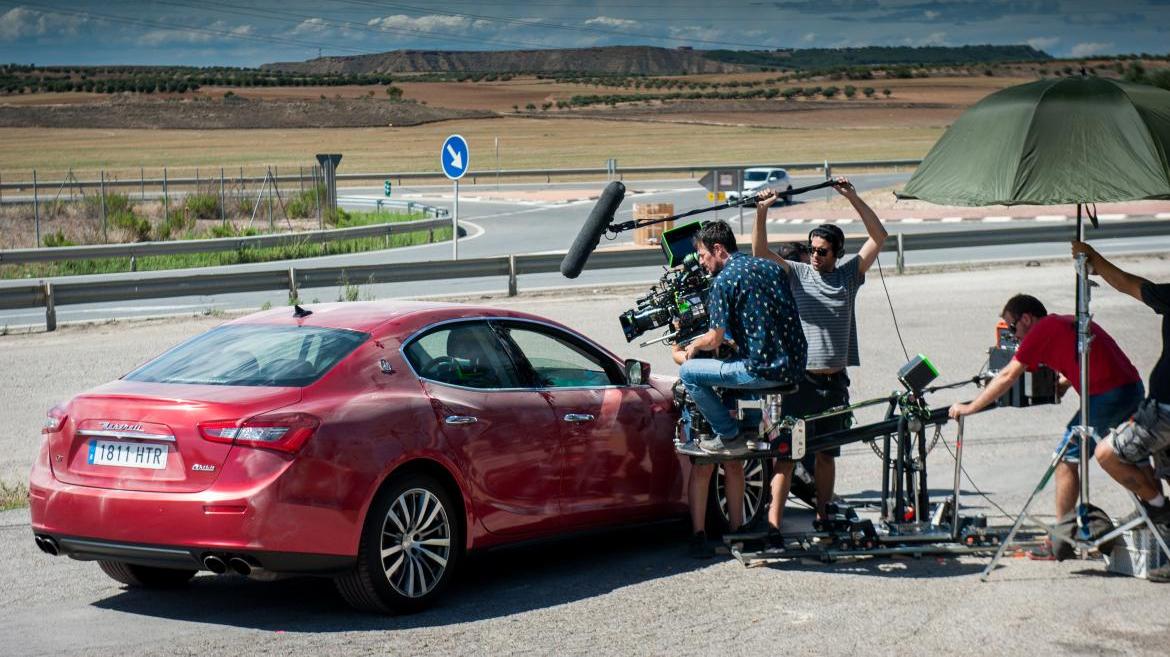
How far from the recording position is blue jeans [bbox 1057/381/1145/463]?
24.7 ft

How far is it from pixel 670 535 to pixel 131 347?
1109 centimetres

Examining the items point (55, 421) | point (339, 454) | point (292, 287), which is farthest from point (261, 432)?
point (292, 287)

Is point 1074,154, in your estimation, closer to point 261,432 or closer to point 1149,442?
point 1149,442

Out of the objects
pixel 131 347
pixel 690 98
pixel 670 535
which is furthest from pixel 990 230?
pixel 690 98

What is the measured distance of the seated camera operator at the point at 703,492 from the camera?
26.5ft

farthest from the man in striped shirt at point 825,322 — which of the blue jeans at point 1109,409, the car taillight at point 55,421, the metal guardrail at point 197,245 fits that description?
the metal guardrail at point 197,245

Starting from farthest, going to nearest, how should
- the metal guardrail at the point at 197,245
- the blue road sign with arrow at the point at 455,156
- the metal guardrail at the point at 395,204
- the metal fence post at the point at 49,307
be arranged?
1. the metal guardrail at the point at 395,204
2. the metal guardrail at the point at 197,245
3. the blue road sign with arrow at the point at 455,156
4. the metal fence post at the point at 49,307

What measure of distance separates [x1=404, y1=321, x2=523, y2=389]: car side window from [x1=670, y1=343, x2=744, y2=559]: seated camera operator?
1076 mm

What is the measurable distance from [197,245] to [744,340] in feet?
90.8

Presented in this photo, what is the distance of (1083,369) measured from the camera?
7.28 metres

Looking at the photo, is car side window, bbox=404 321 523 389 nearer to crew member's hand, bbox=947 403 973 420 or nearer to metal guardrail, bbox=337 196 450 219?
crew member's hand, bbox=947 403 973 420

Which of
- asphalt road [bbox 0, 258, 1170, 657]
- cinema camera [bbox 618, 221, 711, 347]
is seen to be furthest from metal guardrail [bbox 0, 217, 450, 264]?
cinema camera [bbox 618, 221, 711, 347]

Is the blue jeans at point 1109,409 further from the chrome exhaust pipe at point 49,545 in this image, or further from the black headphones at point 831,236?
the chrome exhaust pipe at point 49,545

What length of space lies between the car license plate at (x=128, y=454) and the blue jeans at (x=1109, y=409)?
14.8 feet
